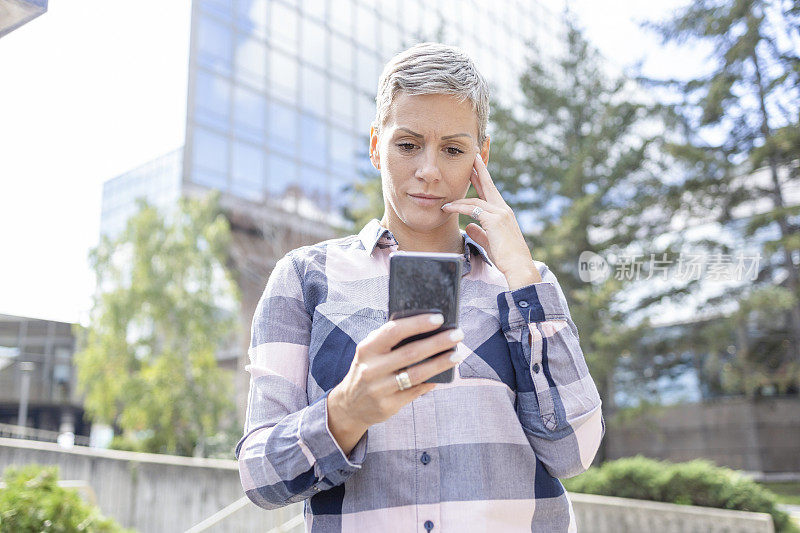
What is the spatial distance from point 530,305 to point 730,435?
68.2 feet

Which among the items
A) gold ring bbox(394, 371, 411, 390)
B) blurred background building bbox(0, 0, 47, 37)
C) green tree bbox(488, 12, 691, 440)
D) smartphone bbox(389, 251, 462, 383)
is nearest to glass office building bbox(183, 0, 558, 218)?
green tree bbox(488, 12, 691, 440)

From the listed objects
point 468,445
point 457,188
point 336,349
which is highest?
point 457,188

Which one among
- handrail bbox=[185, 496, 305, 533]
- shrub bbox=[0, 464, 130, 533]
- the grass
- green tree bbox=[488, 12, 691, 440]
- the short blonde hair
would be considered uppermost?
green tree bbox=[488, 12, 691, 440]

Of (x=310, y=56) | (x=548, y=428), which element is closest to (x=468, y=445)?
(x=548, y=428)

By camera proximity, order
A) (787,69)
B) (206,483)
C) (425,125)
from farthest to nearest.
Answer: (787,69), (206,483), (425,125)

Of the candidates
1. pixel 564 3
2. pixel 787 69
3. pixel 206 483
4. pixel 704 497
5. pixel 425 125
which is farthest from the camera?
pixel 564 3

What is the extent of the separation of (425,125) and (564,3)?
17.4 metres

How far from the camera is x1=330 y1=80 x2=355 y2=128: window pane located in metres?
23.7

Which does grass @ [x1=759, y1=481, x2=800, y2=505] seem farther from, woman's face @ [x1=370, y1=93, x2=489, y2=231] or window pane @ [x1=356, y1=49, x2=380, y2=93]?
window pane @ [x1=356, y1=49, x2=380, y2=93]

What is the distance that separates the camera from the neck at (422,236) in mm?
1685

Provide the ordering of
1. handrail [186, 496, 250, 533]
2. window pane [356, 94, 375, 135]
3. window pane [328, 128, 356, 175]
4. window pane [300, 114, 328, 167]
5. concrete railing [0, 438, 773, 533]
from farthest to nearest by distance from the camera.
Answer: window pane [356, 94, 375, 135] < window pane [328, 128, 356, 175] < window pane [300, 114, 328, 167] < handrail [186, 496, 250, 533] < concrete railing [0, 438, 773, 533]

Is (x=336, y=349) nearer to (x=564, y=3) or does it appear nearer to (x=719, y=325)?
(x=719, y=325)

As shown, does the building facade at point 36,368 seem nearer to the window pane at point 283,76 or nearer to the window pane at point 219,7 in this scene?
the window pane at point 283,76

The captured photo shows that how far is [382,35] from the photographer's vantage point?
25.0m
